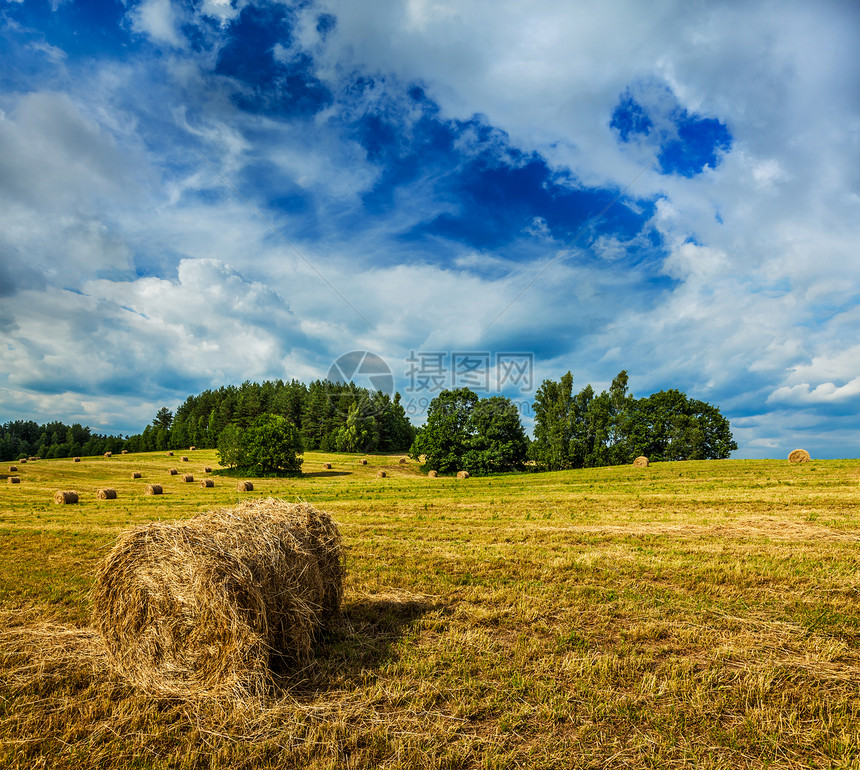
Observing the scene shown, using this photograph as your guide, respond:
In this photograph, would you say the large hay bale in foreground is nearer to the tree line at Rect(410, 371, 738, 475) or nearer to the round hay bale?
the round hay bale

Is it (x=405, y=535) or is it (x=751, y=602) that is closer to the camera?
(x=751, y=602)

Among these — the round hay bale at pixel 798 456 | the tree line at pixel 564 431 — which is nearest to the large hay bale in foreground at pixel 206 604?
the round hay bale at pixel 798 456

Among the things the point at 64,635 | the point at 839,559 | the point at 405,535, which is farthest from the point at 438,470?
the point at 64,635

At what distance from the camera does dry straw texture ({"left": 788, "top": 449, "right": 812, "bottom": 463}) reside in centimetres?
3647

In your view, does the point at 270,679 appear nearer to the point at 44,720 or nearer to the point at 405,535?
the point at 44,720

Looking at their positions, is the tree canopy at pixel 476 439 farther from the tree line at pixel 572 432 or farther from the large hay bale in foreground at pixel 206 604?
the large hay bale in foreground at pixel 206 604

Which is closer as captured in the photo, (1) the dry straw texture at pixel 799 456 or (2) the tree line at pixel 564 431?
(1) the dry straw texture at pixel 799 456

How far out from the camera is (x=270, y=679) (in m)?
5.52

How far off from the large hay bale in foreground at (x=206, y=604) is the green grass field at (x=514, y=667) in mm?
335

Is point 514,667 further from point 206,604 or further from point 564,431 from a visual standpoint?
point 564,431

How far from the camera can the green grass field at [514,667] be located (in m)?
4.50

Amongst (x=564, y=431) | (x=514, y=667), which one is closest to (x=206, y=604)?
(x=514, y=667)

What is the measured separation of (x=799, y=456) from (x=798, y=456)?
0.23 feet

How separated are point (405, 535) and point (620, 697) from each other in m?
10.1
